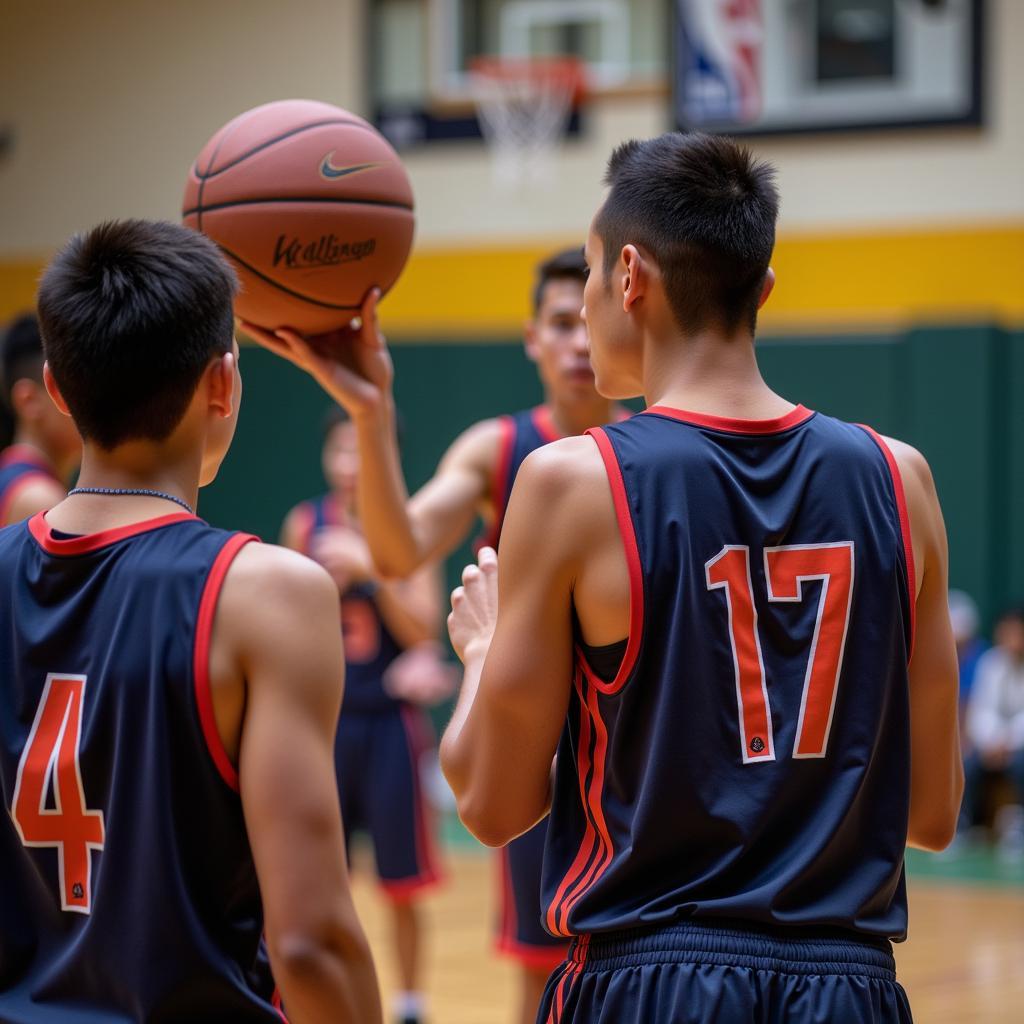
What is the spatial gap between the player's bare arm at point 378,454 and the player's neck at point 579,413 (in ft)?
0.98

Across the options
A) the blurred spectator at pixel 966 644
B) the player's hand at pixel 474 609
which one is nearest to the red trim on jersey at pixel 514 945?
the player's hand at pixel 474 609

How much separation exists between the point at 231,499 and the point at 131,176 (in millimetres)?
3437

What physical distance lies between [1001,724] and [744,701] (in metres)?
9.08

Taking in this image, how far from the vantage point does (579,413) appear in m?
4.10

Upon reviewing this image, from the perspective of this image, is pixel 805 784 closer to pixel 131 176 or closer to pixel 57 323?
pixel 57 323

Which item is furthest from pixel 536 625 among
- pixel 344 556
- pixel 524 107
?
pixel 524 107

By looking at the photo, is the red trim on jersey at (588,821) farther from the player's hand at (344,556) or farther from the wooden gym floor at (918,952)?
the wooden gym floor at (918,952)

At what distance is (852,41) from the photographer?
1273cm

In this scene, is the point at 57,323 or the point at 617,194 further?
the point at 617,194

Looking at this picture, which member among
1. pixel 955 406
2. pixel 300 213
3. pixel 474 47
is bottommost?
pixel 955 406

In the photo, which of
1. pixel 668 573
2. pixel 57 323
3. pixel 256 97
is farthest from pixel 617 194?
pixel 256 97

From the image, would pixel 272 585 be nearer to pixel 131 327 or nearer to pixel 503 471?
pixel 131 327

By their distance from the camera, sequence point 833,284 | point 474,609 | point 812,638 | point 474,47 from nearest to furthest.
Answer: point 812,638 → point 474,609 → point 833,284 → point 474,47

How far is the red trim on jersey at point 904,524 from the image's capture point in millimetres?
2154
